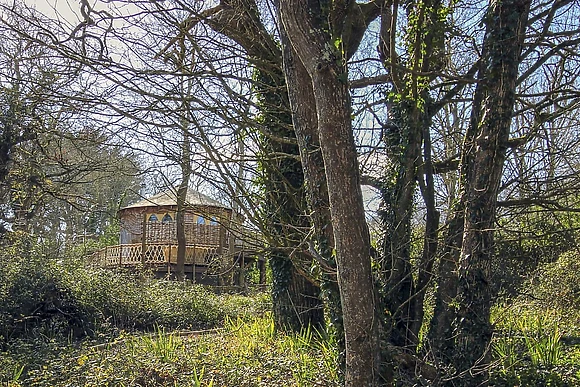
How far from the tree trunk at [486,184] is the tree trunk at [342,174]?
3.53ft

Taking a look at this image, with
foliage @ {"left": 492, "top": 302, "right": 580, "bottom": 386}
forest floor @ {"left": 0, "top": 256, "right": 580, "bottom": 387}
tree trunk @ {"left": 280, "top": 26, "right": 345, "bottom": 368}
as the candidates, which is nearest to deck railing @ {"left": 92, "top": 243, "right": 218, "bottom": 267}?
forest floor @ {"left": 0, "top": 256, "right": 580, "bottom": 387}

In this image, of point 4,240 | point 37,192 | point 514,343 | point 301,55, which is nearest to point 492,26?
point 301,55

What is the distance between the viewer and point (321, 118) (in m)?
3.36

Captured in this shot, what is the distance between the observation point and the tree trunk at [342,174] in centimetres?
333

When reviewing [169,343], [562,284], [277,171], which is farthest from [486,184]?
[562,284]

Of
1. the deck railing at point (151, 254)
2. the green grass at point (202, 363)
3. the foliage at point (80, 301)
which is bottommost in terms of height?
the green grass at point (202, 363)

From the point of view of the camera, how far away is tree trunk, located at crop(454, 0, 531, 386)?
404 cm

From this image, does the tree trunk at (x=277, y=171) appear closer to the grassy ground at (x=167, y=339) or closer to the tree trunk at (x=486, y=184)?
the grassy ground at (x=167, y=339)

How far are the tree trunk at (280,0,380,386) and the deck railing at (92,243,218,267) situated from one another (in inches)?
590

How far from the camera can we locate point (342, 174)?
3338 mm

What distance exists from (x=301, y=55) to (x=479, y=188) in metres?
1.71

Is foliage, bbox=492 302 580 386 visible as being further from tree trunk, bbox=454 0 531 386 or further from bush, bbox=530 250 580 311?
bush, bbox=530 250 580 311

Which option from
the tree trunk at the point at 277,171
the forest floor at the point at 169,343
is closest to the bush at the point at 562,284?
the forest floor at the point at 169,343

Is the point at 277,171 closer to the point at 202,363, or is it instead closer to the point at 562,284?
the point at 202,363
